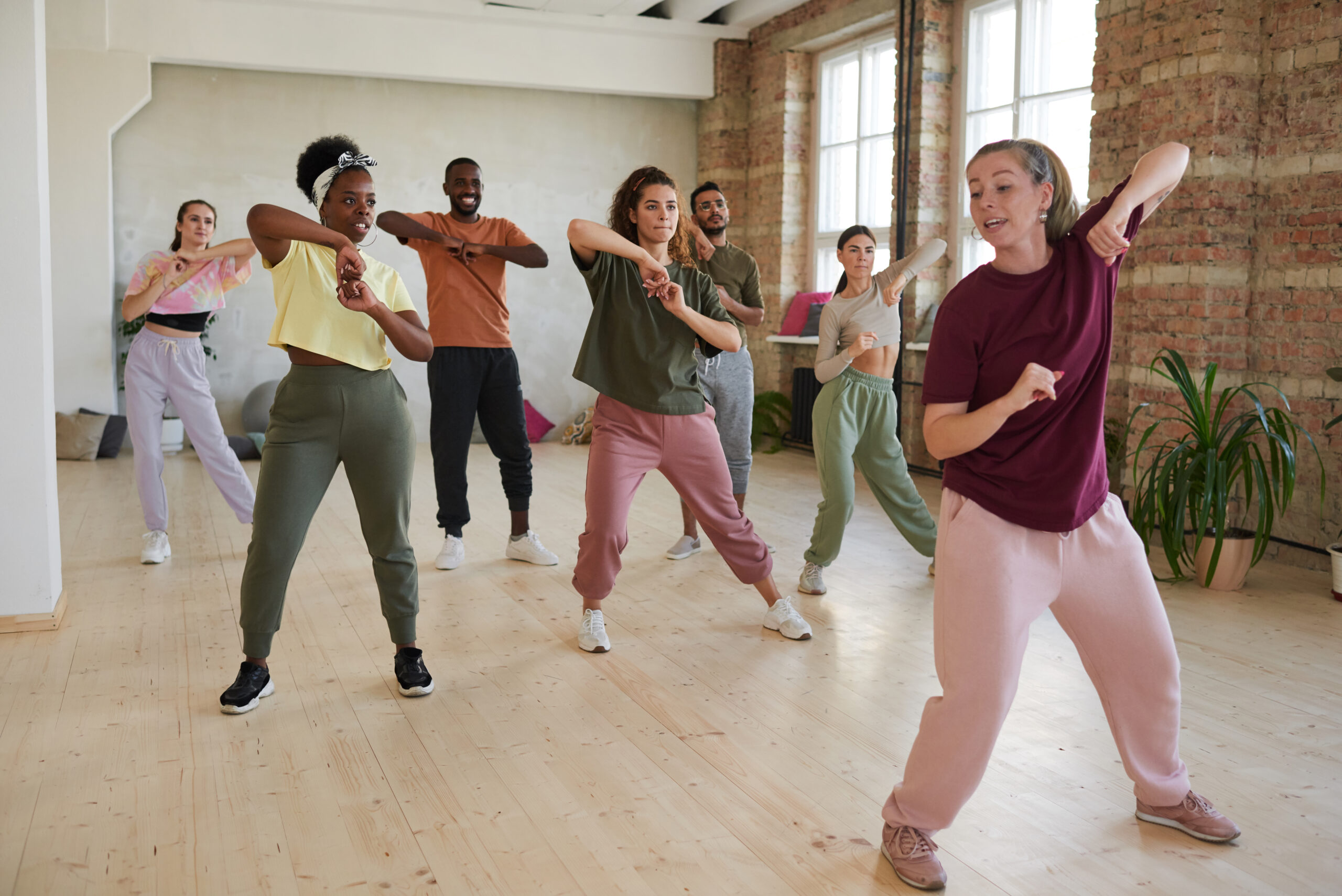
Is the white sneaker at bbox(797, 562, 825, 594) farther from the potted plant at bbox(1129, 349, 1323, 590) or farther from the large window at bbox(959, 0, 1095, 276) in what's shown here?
the large window at bbox(959, 0, 1095, 276)

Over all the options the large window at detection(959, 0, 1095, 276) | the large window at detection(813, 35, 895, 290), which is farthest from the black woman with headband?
the large window at detection(813, 35, 895, 290)

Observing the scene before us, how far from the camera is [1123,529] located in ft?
7.00

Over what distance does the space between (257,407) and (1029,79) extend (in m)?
5.96

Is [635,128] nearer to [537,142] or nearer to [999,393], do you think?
[537,142]

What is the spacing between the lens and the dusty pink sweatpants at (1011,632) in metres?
2.04

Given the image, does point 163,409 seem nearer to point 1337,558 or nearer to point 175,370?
point 175,370

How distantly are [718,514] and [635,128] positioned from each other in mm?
6903

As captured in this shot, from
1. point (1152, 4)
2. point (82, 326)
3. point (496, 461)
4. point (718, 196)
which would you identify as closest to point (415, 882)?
point (718, 196)

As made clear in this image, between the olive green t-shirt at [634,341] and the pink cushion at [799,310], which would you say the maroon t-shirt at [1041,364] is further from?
the pink cushion at [799,310]

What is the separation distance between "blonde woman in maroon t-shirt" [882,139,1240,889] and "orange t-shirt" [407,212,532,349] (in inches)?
109

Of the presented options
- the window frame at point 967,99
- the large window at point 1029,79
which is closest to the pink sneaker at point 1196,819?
the large window at point 1029,79

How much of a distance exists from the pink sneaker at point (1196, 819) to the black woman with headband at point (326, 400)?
1.99 meters

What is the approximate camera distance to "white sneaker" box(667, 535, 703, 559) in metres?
4.89

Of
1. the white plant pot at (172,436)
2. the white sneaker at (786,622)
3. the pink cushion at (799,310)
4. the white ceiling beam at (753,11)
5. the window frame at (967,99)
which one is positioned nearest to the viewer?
the white sneaker at (786,622)
